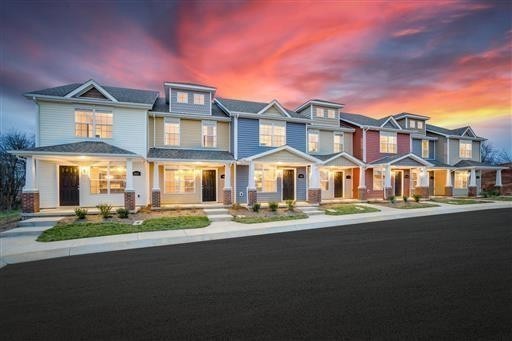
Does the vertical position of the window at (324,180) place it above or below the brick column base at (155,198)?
above

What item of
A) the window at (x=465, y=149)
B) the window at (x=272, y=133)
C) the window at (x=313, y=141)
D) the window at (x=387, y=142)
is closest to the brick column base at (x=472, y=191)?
the window at (x=465, y=149)

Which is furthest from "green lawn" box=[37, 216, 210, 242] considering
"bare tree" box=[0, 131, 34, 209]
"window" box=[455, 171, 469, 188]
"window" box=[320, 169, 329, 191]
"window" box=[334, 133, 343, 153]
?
"window" box=[455, 171, 469, 188]

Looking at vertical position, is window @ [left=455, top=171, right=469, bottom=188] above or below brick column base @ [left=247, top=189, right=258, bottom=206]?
Result: above

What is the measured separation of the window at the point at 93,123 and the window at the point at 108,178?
1.94 meters

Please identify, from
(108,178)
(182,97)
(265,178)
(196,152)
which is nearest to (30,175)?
(108,178)

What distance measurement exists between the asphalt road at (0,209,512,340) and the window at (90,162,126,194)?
8.68 meters

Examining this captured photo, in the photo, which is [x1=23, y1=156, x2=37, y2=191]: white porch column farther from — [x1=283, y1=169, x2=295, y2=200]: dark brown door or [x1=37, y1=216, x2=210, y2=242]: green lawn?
[x1=283, y1=169, x2=295, y2=200]: dark brown door

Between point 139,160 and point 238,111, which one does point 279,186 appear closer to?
point 238,111

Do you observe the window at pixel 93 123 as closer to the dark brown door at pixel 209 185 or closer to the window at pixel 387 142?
the dark brown door at pixel 209 185

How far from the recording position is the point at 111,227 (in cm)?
980

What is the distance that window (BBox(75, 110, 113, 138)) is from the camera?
534 inches

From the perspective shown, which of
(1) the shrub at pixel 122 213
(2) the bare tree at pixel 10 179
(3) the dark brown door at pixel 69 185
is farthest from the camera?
(2) the bare tree at pixel 10 179

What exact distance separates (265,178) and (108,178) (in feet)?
33.4

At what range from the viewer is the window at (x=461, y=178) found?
24375mm
